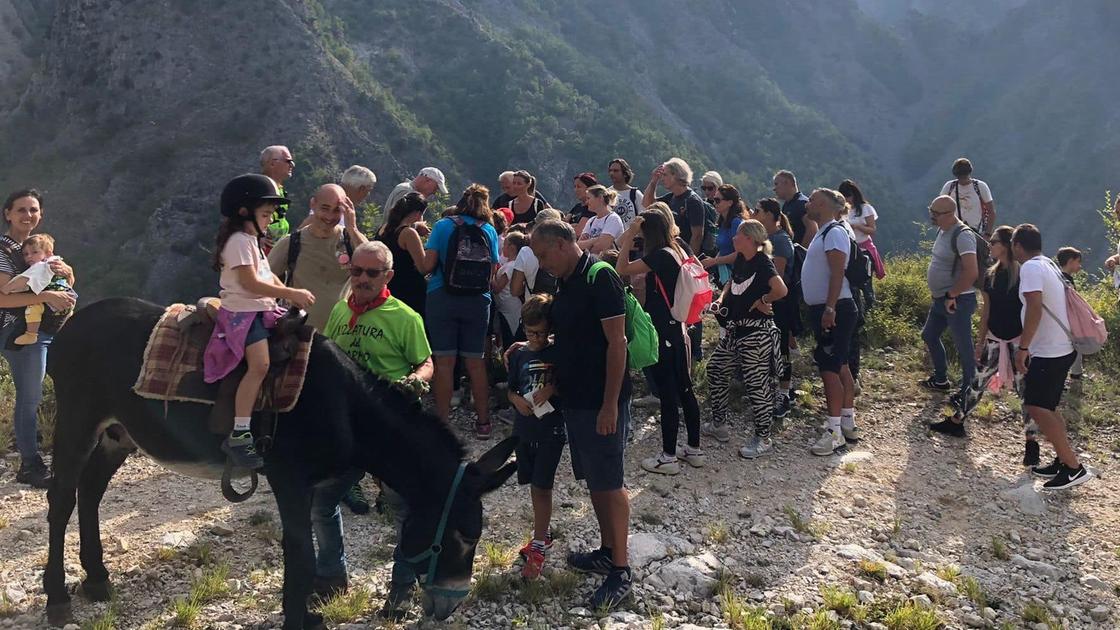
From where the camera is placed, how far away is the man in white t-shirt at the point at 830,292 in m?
5.92

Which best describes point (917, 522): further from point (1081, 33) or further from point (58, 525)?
point (1081, 33)

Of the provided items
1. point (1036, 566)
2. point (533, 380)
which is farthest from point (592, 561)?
point (1036, 566)

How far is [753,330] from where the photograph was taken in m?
6.05

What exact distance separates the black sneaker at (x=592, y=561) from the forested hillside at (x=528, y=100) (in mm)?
28328

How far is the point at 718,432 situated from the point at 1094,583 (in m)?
2.84

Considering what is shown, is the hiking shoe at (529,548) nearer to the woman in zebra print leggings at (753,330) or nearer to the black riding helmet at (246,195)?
the black riding helmet at (246,195)

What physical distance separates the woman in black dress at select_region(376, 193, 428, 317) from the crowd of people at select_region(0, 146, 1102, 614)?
2 cm

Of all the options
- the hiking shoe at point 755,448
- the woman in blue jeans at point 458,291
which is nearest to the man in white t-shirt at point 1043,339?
the hiking shoe at point 755,448

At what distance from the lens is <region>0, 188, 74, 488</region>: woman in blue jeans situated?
4.88m

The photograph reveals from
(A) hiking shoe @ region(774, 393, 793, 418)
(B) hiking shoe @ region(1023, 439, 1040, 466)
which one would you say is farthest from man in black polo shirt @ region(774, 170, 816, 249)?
(B) hiking shoe @ region(1023, 439, 1040, 466)

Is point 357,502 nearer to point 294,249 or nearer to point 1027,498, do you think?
point 294,249

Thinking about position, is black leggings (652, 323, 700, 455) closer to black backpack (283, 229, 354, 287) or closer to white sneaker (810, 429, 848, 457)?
white sneaker (810, 429, 848, 457)

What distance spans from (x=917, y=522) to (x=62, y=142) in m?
40.5

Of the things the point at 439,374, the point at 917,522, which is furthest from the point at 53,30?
the point at 917,522
